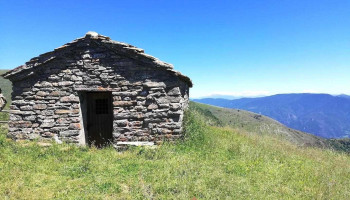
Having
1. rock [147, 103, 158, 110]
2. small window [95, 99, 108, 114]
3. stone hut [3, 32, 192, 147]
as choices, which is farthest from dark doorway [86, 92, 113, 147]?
rock [147, 103, 158, 110]

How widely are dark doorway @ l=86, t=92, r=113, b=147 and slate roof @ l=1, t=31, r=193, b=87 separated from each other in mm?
2049

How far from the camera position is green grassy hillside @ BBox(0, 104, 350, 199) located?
17.1 ft

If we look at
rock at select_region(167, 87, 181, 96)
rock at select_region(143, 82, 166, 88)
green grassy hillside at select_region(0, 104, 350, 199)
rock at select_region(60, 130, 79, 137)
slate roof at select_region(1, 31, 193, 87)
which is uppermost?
slate roof at select_region(1, 31, 193, 87)

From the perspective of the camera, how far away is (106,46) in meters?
8.98

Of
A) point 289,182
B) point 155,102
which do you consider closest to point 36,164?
point 155,102

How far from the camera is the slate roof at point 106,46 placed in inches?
344

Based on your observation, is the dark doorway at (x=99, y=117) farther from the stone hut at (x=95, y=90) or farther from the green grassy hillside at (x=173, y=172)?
the green grassy hillside at (x=173, y=172)

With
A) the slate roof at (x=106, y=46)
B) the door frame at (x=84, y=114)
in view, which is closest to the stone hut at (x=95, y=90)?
the slate roof at (x=106, y=46)

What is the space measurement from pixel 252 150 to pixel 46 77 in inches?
330

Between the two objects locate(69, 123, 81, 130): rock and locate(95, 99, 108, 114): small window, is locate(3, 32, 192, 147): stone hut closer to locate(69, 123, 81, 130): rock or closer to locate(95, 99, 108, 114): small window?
locate(69, 123, 81, 130): rock

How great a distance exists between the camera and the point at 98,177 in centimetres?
597

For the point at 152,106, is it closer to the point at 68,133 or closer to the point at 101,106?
the point at 101,106

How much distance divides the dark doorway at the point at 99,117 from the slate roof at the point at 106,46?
2.05m

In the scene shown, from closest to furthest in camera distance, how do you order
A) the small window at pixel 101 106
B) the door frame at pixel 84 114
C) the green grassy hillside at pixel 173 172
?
the green grassy hillside at pixel 173 172 → the door frame at pixel 84 114 → the small window at pixel 101 106
